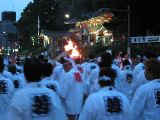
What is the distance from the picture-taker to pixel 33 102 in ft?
20.0

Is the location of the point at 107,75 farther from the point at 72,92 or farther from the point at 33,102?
the point at 72,92

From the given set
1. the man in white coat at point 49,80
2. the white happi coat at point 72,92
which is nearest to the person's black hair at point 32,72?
the man in white coat at point 49,80

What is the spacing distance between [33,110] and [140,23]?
4626 centimetres

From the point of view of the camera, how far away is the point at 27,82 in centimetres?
620

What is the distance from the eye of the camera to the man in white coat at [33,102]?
19.7 feet

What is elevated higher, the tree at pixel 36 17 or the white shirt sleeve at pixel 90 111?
the tree at pixel 36 17

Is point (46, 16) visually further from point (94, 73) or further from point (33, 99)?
point (33, 99)

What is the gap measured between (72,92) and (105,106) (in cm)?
464

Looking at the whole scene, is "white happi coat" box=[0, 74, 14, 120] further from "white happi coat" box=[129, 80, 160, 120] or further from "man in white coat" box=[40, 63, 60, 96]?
"white happi coat" box=[129, 80, 160, 120]

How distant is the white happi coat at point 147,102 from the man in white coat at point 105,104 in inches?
13.0

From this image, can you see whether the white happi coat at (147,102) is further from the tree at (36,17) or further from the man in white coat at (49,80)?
the tree at (36,17)

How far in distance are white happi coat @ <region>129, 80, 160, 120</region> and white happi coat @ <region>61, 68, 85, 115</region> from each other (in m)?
3.99

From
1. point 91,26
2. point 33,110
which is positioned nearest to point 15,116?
point 33,110

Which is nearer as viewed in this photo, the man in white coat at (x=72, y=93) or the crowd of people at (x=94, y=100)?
the crowd of people at (x=94, y=100)
